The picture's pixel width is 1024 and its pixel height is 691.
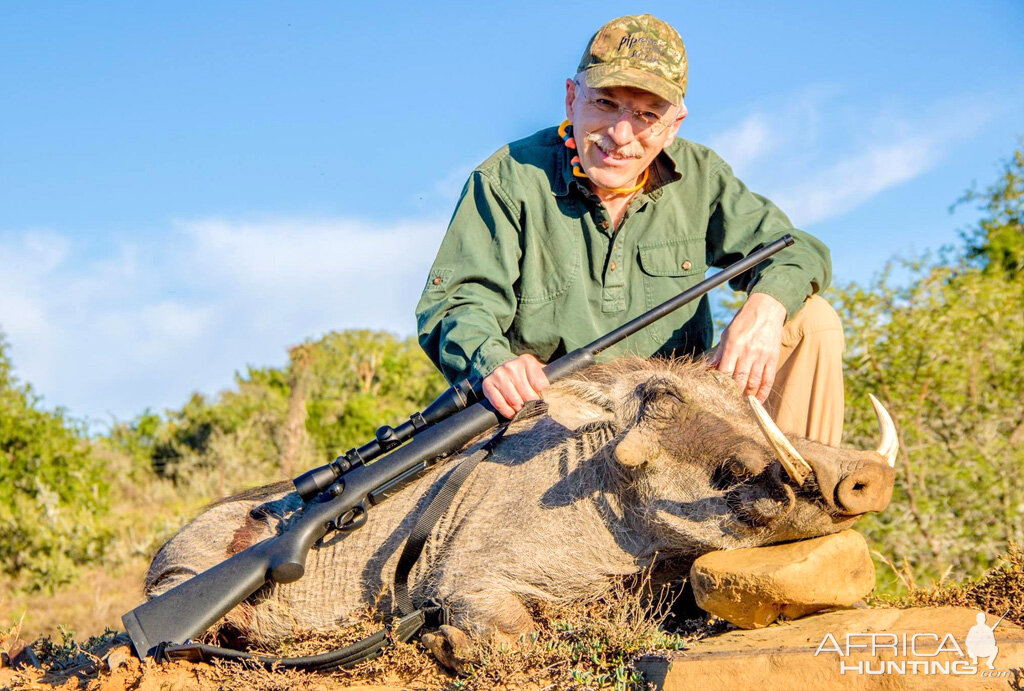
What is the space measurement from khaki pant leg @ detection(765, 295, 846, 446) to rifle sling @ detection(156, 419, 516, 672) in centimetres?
107

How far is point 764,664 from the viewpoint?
2.60 metres

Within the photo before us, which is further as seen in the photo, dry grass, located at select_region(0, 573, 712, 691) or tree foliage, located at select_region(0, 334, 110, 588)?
tree foliage, located at select_region(0, 334, 110, 588)

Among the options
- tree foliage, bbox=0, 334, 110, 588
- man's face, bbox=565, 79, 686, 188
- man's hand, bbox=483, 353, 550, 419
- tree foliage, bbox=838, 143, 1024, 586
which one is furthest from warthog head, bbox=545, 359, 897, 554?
tree foliage, bbox=0, 334, 110, 588

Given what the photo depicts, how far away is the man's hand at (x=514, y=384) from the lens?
338cm

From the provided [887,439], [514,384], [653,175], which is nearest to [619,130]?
[653,175]

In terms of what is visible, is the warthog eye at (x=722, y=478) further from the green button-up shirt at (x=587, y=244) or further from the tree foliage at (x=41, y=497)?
the tree foliage at (x=41, y=497)

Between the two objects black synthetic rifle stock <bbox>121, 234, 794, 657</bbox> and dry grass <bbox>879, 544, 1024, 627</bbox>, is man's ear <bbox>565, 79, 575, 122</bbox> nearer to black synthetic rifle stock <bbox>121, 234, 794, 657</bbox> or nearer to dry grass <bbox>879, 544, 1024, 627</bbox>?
black synthetic rifle stock <bbox>121, 234, 794, 657</bbox>

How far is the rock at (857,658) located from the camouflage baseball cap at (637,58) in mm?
2191

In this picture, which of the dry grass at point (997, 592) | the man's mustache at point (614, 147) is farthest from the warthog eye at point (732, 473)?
the man's mustache at point (614, 147)

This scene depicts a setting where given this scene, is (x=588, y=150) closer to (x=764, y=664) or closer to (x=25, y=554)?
(x=764, y=664)

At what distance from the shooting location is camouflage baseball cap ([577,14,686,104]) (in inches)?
152

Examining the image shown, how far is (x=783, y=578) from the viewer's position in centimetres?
276

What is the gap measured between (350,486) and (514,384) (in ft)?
2.38

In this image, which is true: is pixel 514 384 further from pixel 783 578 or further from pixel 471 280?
pixel 783 578
